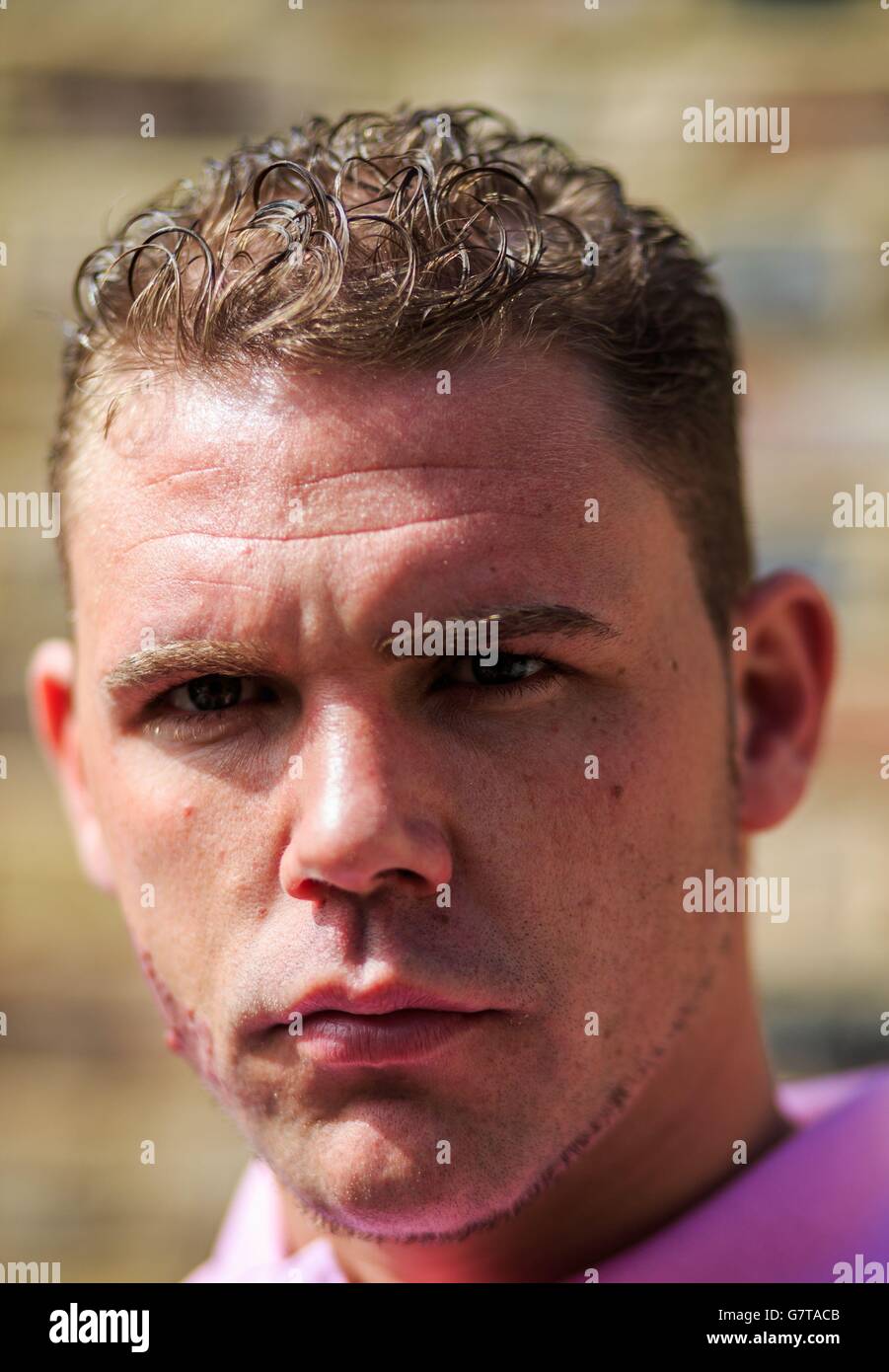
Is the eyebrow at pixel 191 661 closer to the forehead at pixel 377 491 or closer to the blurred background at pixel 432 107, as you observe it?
the forehead at pixel 377 491

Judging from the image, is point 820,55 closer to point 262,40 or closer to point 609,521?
point 262,40

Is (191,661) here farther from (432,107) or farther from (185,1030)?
(432,107)

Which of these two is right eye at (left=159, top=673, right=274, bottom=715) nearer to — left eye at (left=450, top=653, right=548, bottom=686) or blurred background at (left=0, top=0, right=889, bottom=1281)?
left eye at (left=450, top=653, right=548, bottom=686)

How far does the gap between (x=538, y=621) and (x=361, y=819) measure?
34 cm

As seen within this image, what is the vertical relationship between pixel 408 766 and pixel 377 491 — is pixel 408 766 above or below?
below

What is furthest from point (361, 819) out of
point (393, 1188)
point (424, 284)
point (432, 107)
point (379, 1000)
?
point (432, 107)

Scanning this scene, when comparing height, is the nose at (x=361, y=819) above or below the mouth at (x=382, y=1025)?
above

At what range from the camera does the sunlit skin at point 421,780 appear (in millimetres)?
1643

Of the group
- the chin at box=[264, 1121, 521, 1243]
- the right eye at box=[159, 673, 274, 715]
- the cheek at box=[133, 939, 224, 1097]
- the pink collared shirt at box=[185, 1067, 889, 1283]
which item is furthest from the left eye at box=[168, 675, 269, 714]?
the pink collared shirt at box=[185, 1067, 889, 1283]

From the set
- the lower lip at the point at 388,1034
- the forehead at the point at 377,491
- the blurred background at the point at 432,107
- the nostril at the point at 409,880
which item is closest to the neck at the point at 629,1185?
the lower lip at the point at 388,1034

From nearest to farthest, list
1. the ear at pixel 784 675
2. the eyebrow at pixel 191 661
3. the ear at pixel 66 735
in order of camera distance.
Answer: the eyebrow at pixel 191 661
the ear at pixel 784 675
the ear at pixel 66 735

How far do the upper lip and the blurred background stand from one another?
2891 millimetres

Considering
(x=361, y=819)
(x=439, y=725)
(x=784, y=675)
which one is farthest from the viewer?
(x=784, y=675)

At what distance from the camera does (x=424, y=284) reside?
70.1 inches
